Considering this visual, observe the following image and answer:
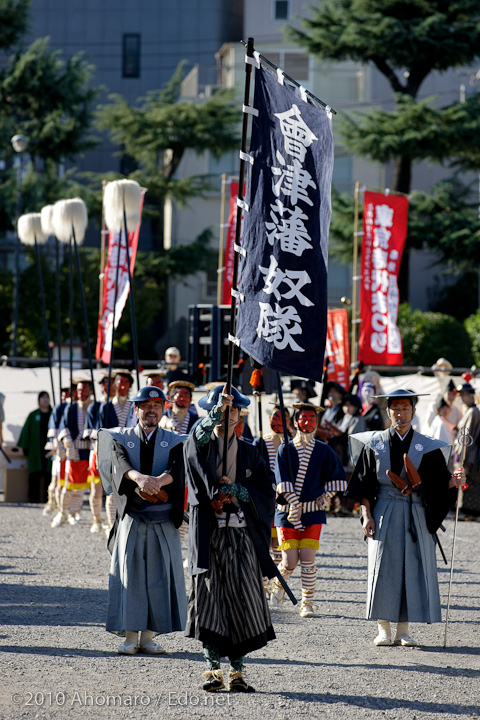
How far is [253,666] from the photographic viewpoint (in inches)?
253

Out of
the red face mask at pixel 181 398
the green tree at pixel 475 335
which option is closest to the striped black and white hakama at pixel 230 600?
the red face mask at pixel 181 398

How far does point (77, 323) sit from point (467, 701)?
78.2ft

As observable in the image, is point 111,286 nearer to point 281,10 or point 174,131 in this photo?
point 174,131

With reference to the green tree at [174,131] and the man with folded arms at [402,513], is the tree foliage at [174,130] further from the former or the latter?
the man with folded arms at [402,513]

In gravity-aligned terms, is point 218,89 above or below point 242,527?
above

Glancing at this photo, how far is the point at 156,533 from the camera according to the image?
6.79 metres

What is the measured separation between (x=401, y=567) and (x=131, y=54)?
37083 mm

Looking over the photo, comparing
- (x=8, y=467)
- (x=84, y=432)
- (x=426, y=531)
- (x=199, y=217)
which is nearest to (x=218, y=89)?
(x=199, y=217)

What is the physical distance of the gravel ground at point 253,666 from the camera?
5.42m

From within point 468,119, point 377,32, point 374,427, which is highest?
point 377,32

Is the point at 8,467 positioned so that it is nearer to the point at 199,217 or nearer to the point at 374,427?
the point at 374,427

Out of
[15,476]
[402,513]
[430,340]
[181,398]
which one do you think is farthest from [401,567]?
[430,340]

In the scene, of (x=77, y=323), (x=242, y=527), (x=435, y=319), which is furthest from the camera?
(x=77, y=323)

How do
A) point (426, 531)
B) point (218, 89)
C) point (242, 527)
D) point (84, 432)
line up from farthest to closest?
point (218, 89) < point (84, 432) < point (426, 531) < point (242, 527)
